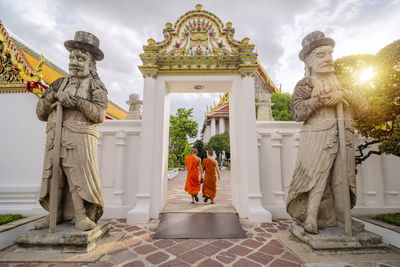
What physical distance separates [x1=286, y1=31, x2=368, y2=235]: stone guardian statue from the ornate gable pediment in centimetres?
183

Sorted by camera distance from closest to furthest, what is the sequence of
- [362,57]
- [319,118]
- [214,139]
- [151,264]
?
[151,264]
[319,118]
[362,57]
[214,139]

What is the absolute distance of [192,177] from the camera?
19.4 ft

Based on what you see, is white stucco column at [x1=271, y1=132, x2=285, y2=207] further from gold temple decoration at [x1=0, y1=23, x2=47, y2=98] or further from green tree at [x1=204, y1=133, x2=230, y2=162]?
green tree at [x1=204, y1=133, x2=230, y2=162]

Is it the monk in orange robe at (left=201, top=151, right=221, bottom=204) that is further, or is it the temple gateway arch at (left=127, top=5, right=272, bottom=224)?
the monk in orange robe at (left=201, top=151, right=221, bottom=204)

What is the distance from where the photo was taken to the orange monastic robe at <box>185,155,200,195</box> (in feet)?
18.6

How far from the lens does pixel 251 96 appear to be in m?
4.31

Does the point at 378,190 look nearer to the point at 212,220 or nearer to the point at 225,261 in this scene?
the point at 212,220

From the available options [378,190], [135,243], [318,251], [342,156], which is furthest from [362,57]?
[135,243]

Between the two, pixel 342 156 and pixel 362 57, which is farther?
pixel 362 57

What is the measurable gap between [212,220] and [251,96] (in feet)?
9.91

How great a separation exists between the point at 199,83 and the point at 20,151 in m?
4.88

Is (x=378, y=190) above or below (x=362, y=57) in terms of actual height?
below

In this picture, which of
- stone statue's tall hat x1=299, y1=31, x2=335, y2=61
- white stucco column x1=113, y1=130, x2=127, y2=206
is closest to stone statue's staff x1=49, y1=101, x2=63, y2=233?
white stucco column x1=113, y1=130, x2=127, y2=206

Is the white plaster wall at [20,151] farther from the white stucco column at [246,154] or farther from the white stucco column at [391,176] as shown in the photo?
the white stucco column at [391,176]
